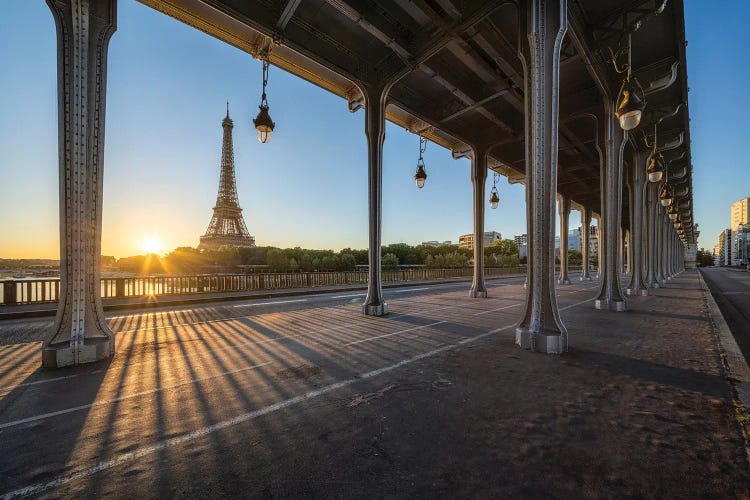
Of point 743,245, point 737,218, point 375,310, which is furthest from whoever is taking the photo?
point 737,218

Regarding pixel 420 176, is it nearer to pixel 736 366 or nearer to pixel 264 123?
pixel 264 123

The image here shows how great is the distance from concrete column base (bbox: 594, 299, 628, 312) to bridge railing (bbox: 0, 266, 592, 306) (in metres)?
14.1

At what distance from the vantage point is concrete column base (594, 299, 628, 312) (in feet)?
30.8

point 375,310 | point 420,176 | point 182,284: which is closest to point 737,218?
point 420,176

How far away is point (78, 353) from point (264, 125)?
5.74 m

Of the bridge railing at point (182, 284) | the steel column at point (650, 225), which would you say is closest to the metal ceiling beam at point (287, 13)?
the bridge railing at point (182, 284)

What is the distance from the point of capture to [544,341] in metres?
5.05

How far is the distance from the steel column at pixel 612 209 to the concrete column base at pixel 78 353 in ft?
41.8

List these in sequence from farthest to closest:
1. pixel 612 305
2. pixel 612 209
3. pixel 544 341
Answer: pixel 612 305
pixel 612 209
pixel 544 341

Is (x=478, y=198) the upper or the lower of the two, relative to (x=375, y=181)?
upper

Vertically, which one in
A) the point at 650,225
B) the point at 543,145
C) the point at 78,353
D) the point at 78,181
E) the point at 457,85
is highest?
the point at 457,85

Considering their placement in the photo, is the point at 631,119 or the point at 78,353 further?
the point at 631,119

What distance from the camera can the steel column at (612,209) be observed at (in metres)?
9.40

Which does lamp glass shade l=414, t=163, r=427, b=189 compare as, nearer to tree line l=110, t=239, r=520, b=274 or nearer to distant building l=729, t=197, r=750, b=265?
tree line l=110, t=239, r=520, b=274
